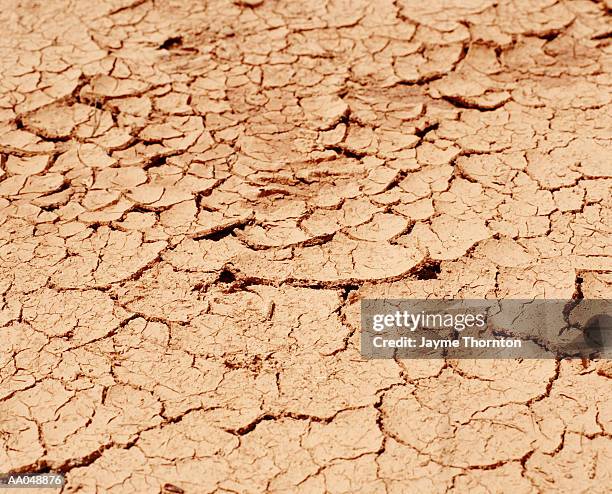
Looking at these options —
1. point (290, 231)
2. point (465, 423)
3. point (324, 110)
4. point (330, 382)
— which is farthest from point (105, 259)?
point (465, 423)

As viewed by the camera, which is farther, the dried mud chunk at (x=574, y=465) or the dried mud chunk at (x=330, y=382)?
the dried mud chunk at (x=330, y=382)

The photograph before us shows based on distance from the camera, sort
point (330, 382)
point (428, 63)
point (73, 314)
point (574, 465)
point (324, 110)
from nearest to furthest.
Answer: point (574, 465)
point (330, 382)
point (73, 314)
point (324, 110)
point (428, 63)

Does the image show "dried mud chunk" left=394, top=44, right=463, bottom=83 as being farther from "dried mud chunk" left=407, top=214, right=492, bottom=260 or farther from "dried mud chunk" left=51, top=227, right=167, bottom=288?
"dried mud chunk" left=51, top=227, right=167, bottom=288

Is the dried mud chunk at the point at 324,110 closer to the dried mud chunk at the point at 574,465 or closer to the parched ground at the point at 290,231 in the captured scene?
the parched ground at the point at 290,231

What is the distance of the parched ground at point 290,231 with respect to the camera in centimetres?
217

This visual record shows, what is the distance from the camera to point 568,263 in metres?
2.61

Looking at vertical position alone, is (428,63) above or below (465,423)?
above

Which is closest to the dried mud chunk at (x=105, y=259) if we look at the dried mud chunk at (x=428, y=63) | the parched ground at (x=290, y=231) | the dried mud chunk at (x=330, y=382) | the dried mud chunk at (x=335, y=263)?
the parched ground at (x=290, y=231)

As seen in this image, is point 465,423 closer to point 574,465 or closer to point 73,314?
point 574,465

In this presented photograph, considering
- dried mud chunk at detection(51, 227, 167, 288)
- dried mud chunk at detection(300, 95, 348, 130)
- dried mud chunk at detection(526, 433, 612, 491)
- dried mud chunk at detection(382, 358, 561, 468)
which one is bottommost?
dried mud chunk at detection(526, 433, 612, 491)

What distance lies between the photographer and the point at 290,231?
9.03ft

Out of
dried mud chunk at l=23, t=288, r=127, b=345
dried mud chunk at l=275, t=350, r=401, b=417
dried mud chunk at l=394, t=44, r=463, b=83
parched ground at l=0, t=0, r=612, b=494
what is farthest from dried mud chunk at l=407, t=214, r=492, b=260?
dried mud chunk at l=23, t=288, r=127, b=345

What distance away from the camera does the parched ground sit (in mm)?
2166

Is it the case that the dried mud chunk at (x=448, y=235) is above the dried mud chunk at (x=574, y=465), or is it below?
above
